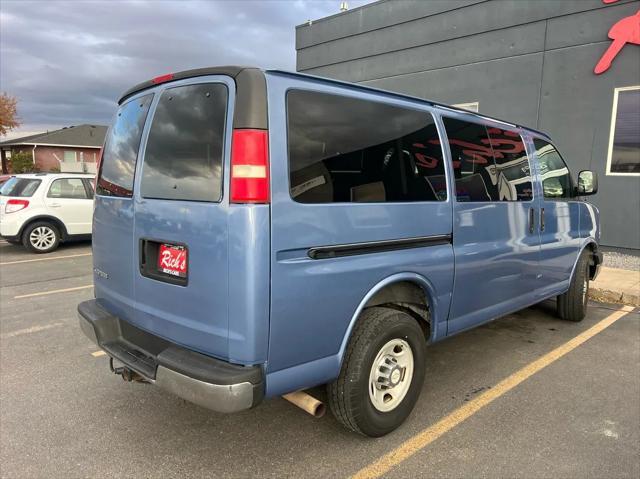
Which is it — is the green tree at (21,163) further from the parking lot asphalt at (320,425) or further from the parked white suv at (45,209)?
the parking lot asphalt at (320,425)

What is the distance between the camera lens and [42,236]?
32.5 feet

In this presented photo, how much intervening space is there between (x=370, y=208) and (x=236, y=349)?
3.59 feet

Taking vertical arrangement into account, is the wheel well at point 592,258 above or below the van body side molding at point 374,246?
below

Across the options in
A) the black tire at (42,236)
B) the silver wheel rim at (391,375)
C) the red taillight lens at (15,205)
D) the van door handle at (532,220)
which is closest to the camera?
the silver wheel rim at (391,375)

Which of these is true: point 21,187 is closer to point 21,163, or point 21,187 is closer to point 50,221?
point 50,221

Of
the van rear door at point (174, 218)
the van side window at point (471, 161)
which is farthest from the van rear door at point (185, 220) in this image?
the van side window at point (471, 161)

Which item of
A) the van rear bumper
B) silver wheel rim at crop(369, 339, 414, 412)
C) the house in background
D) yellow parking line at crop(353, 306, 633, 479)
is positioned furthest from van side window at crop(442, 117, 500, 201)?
the house in background

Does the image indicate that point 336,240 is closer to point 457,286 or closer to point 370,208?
point 370,208

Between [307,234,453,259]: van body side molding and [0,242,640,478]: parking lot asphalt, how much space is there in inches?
42.8

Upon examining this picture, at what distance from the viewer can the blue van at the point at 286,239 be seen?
2.28m

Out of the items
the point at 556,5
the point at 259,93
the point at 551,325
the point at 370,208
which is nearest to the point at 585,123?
the point at 556,5

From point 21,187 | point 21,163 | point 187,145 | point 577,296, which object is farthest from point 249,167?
point 21,163

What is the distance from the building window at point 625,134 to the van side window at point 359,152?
7363mm

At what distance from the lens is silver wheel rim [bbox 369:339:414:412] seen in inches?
113
